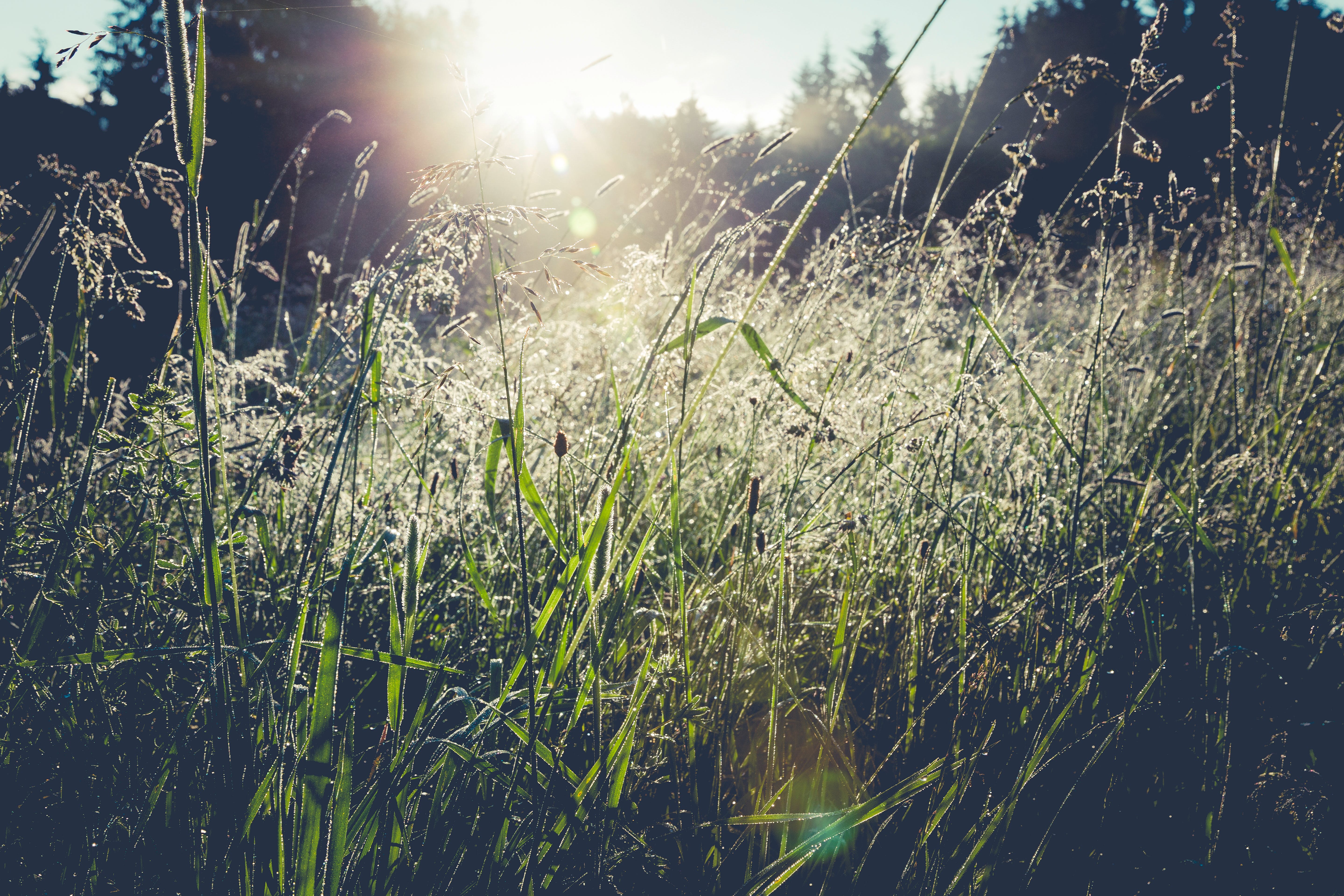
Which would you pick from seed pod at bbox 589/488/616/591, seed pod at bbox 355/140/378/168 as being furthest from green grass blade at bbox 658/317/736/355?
seed pod at bbox 355/140/378/168

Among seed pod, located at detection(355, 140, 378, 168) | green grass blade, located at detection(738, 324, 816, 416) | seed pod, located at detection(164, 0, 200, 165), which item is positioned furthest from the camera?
seed pod, located at detection(355, 140, 378, 168)

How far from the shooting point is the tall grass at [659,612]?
700 millimetres

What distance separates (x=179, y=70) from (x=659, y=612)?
749 millimetres

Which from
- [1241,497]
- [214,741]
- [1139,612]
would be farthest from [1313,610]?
[214,741]

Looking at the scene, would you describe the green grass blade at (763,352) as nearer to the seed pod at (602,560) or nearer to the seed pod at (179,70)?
the seed pod at (602,560)

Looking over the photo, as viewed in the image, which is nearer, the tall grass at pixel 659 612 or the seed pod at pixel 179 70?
the seed pod at pixel 179 70

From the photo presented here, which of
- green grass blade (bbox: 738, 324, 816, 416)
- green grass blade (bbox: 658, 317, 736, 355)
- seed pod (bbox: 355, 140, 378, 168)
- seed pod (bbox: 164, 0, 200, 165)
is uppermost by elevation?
seed pod (bbox: 355, 140, 378, 168)

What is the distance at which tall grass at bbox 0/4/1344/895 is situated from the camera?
70cm

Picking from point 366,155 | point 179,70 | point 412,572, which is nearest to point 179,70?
point 179,70

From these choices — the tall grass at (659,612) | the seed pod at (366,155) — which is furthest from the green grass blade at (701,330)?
the seed pod at (366,155)

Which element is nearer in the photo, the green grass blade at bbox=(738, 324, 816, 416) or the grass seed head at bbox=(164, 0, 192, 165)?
the grass seed head at bbox=(164, 0, 192, 165)

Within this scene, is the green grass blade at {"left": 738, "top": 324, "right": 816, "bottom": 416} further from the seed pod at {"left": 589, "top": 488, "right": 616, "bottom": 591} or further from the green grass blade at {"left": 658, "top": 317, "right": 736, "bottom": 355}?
the seed pod at {"left": 589, "top": 488, "right": 616, "bottom": 591}

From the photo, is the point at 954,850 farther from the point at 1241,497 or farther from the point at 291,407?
the point at 1241,497

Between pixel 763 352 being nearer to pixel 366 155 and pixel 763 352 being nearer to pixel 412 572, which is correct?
pixel 412 572
